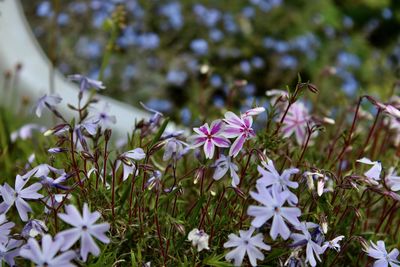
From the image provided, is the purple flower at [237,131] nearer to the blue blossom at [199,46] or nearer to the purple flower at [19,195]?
the purple flower at [19,195]

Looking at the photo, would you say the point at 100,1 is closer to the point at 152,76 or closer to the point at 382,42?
the point at 152,76

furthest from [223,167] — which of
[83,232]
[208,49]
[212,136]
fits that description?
[208,49]

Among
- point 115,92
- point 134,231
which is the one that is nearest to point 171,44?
point 115,92

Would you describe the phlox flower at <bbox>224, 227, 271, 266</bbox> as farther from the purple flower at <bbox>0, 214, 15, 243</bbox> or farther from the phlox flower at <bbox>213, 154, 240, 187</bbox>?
the purple flower at <bbox>0, 214, 15, 243</bbox>

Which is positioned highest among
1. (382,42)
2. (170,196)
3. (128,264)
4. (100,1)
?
(170,196)

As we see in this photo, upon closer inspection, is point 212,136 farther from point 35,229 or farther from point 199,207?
point 35,229

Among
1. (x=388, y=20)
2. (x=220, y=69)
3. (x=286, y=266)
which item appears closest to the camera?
(x=286, y=266)
